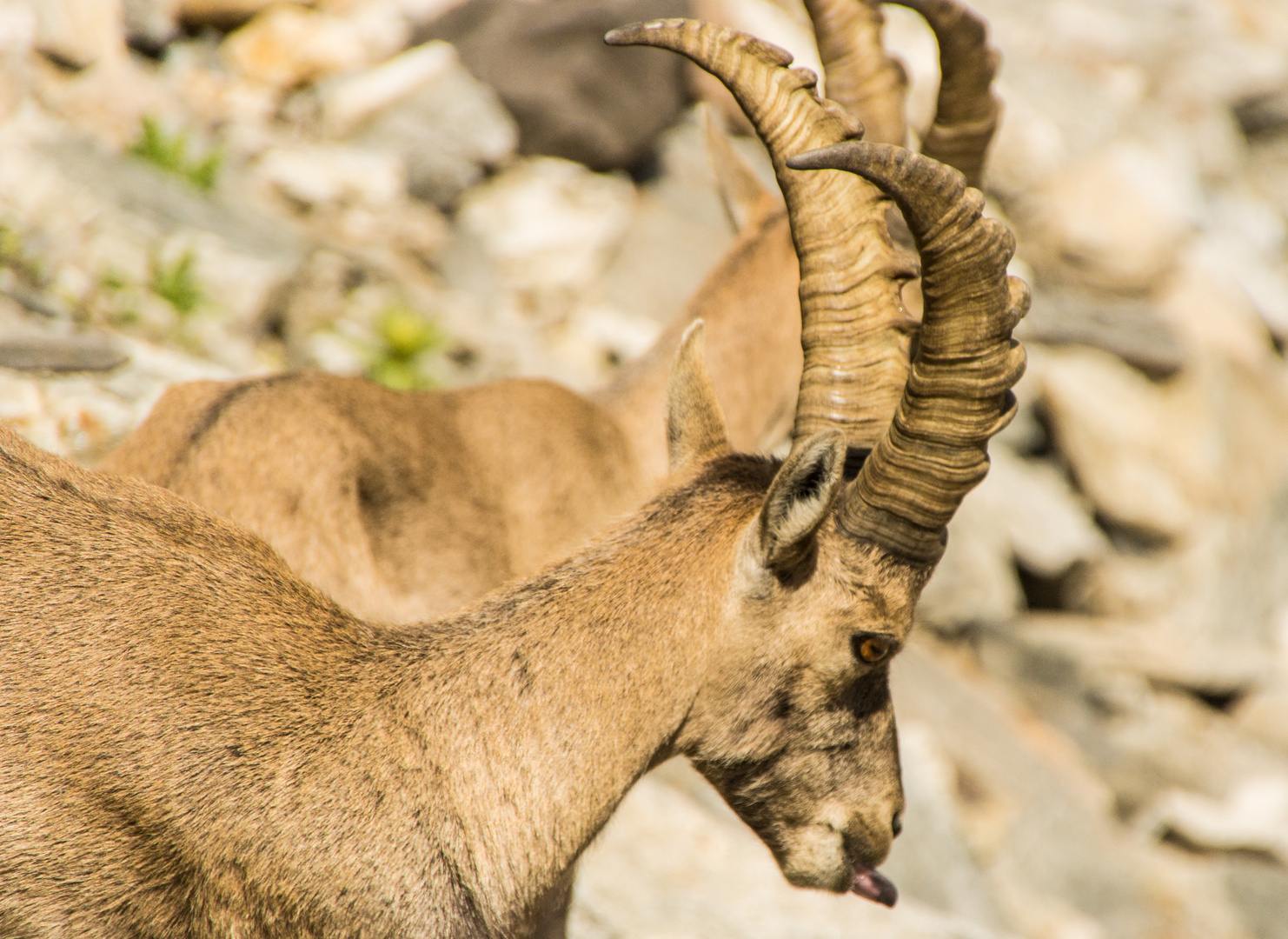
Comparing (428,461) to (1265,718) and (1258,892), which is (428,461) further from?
→ (1265,718)

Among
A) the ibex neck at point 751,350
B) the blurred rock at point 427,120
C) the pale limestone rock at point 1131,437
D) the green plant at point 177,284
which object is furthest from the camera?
the pale limestone rock at point 1131,437

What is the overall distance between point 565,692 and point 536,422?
2.77 meters

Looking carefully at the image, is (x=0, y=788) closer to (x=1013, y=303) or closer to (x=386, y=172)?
(x=1013, y=303)

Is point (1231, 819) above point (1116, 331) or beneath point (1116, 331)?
beneath

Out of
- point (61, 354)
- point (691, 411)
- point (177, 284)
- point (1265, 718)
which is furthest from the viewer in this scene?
point (1265, 718)

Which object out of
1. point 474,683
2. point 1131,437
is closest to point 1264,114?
point 1131,437

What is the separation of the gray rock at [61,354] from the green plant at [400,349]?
472 cm

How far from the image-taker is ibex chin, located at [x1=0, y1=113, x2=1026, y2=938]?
144 inches

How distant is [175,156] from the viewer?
12617 millimetres

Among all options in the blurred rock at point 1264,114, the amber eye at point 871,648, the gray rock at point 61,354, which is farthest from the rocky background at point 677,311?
the blurred rock at point 1264,114

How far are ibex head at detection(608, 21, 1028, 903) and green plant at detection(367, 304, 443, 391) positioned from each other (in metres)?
7.89

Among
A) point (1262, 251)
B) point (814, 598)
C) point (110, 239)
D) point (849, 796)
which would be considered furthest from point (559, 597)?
point (1262, 251)

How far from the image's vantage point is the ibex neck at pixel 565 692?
13.1 ft

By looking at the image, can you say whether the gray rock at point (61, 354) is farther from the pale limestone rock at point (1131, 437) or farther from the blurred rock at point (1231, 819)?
the pale limestone rock at point (1131, 437)
